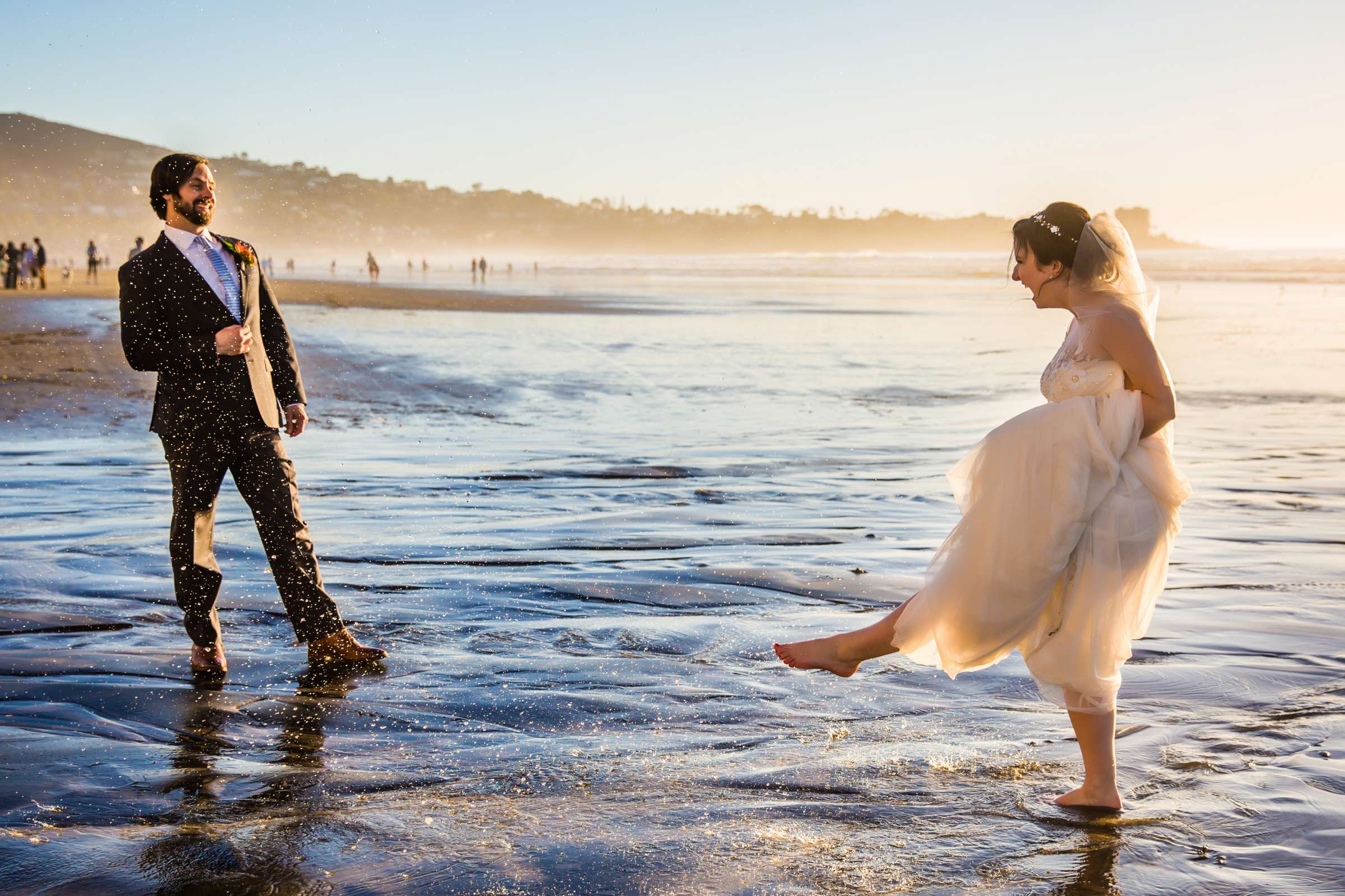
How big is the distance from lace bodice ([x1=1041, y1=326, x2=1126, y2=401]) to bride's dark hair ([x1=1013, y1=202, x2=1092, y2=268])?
244 millimetres

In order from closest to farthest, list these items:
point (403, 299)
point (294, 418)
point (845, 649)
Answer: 1. point (845, 649)
2. point (294, 418)
3. point (403, 299)

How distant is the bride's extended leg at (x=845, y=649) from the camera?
418 cm

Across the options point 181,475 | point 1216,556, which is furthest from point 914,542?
point 181,475

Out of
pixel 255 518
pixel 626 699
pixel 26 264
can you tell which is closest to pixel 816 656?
pixel 626 699

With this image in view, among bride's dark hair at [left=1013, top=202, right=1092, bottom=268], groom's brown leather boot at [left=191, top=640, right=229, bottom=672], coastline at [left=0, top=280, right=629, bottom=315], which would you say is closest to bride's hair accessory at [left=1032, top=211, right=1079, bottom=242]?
bride's dark hair at [left=1013, top=202, right=1092, bottom=268]

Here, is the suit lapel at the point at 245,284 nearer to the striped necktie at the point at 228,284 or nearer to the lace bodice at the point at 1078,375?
the striped necktie at the point at 228,284

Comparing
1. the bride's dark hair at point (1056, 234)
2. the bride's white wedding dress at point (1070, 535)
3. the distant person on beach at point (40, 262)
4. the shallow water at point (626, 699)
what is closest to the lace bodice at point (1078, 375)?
the bride's white wedding dress at point (1070, 535)

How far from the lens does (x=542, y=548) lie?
7.63 meters

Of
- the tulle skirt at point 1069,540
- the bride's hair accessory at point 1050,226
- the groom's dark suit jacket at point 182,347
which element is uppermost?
the bride's hair accessory at point 1050,226

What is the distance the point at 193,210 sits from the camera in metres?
5.05

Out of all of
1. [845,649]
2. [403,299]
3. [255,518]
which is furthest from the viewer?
[403,299]

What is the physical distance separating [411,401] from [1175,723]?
13357mm

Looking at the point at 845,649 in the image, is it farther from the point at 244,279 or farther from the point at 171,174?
the point at 171,174

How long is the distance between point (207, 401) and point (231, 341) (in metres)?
0.28
